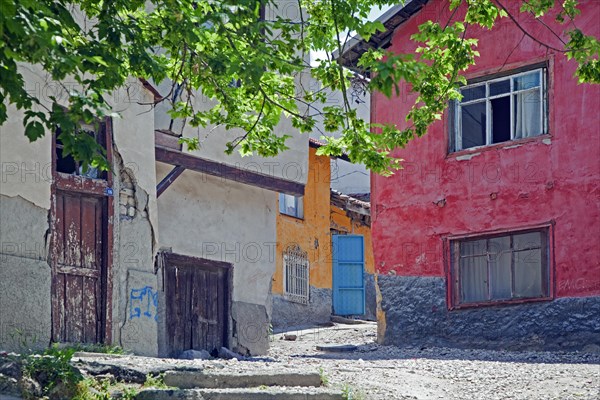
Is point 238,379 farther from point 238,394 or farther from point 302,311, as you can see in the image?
point 302,311

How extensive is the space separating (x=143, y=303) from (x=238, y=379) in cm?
457

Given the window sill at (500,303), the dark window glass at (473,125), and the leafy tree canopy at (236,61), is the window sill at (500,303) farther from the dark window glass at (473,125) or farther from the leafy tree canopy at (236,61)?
the leafy tree canopy at (236,61)

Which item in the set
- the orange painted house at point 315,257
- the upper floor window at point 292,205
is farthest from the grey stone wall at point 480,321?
the upper floor window at point 292,205

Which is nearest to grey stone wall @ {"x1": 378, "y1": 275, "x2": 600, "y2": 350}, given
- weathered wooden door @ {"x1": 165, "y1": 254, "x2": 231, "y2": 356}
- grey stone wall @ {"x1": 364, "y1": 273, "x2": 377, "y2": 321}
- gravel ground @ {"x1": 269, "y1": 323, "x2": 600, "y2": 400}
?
gravel ground @ {"x1": 269, "y1": 323, "x2": 600, "y2": 400}

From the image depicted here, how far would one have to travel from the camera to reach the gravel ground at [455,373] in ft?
33.7

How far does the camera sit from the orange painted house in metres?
24.5

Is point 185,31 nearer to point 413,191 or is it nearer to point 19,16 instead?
point 19,16

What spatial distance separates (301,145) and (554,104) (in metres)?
4.27

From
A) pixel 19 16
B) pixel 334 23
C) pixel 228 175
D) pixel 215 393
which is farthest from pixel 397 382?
pixel 228 175

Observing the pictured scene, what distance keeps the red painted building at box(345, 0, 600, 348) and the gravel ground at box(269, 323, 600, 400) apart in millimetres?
1124

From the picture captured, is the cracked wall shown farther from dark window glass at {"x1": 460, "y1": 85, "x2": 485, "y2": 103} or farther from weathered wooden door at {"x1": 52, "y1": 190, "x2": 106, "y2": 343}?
dark window glass at {"x1": 460, "y1": 85, "x2": 485, "y2": 103}

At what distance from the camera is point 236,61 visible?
933 centimetres

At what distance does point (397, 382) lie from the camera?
35.5ft

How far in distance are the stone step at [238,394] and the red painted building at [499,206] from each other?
7436mm
